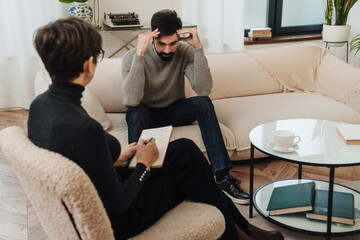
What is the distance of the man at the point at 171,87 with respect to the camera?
2.23 metres

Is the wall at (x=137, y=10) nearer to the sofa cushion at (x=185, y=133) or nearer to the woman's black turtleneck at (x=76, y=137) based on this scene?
the sofa cushion at (x=185, y=133)

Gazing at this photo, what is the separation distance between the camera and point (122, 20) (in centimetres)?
348

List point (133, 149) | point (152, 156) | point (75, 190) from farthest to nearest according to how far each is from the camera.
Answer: point (133, 149) → point (152, 156) → point (75, 190)

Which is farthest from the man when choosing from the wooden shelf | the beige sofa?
the wooden shelf

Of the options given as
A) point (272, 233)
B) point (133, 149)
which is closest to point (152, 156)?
point (133, 149)

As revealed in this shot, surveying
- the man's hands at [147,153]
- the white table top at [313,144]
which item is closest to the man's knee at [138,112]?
the white table top at [313,144]

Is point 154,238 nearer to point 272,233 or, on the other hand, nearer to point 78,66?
point 78,66

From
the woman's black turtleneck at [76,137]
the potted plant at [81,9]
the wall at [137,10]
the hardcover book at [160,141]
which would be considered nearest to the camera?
the woman's black turtleneck at [76,137]

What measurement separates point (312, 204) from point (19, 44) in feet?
9.30

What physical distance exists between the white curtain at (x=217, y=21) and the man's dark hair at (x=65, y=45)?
290 centimetres

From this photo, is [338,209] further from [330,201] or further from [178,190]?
[178,190]

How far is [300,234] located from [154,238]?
0.95 m

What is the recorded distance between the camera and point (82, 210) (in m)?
0.96

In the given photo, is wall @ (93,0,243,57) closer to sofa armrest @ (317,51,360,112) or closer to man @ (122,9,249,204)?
sofa armrest @ (317,51,360,112)
